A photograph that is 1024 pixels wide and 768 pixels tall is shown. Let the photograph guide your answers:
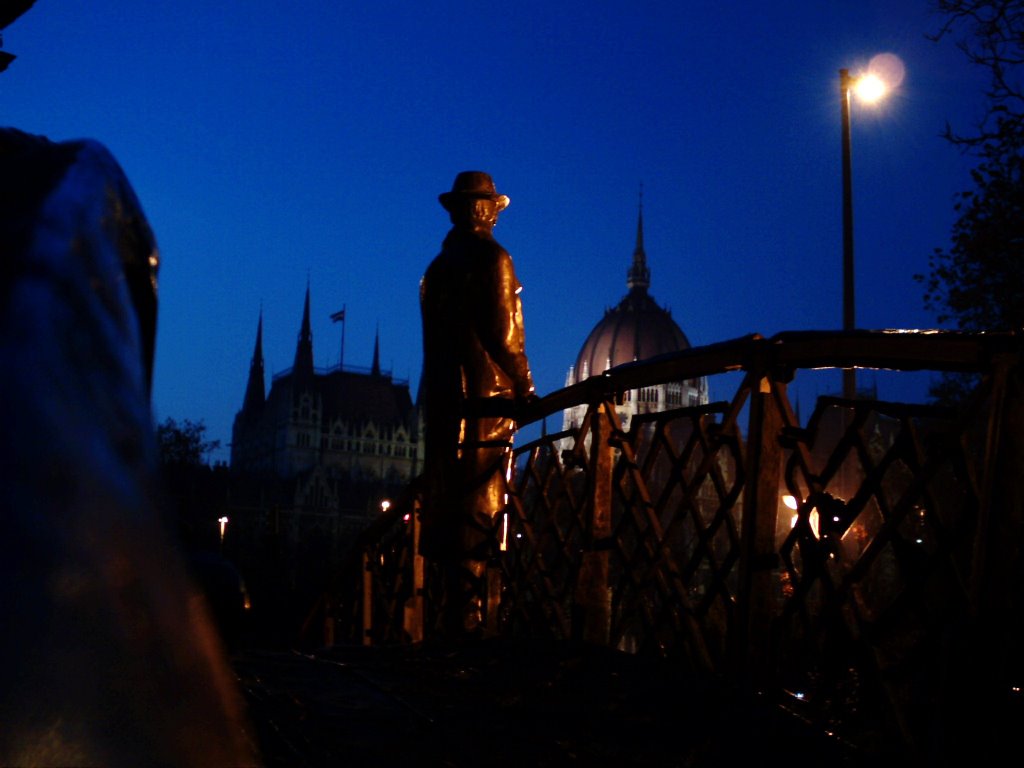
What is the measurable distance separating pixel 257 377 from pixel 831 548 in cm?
15531

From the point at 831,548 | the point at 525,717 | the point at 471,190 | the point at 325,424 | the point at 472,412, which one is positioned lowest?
the point at 525,717

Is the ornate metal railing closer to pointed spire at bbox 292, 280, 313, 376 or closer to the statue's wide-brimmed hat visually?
the statue's wide-brimmed hat

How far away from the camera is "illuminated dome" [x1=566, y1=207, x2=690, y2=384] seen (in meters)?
140

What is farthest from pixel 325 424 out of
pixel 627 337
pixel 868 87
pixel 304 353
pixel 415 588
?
pixel 415 588

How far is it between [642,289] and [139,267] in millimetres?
165387

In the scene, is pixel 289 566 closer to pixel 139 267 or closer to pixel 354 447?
pixel 139 267

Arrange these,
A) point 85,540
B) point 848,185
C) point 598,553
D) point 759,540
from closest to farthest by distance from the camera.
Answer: point 85,540 < point 759,540 < point 598,553 < point 848,185

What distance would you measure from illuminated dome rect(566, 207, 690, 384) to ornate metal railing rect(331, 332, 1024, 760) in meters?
129

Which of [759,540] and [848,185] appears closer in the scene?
[759,540]

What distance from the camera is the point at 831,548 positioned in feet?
13.4

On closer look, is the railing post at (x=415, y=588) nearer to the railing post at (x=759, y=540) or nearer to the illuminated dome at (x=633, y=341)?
the railing post at (x=759, y=540)

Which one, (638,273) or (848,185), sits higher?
(638,273)

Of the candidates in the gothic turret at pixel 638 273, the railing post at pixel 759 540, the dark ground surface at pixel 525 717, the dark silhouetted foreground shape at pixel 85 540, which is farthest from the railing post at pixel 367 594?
the gothic turret at pixel 638 273

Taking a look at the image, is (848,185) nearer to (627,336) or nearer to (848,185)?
(848,185)
